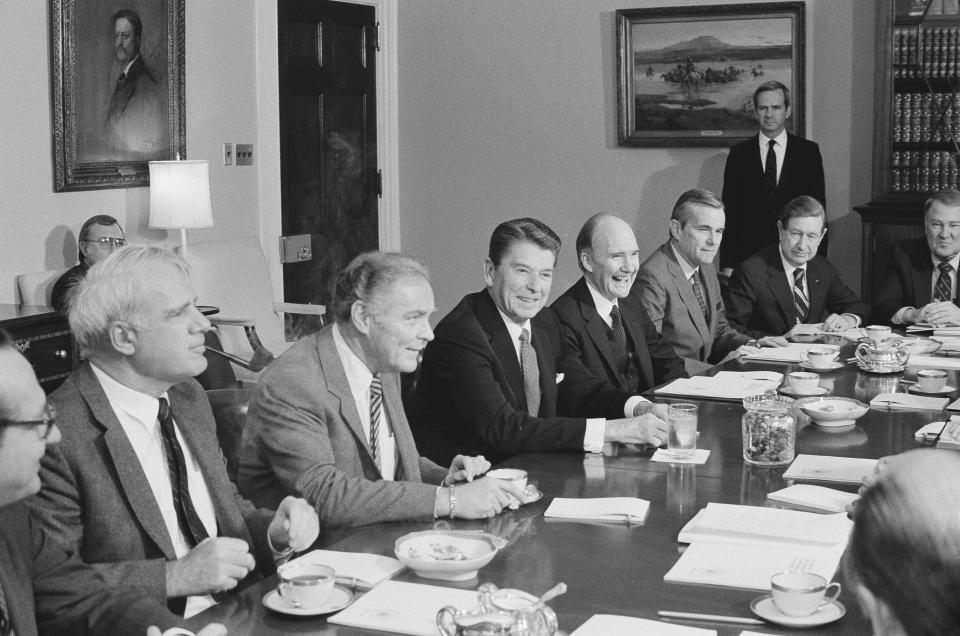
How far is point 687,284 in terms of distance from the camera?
5.00 m

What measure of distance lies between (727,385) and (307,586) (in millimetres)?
2283

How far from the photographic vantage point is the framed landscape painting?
7656mm

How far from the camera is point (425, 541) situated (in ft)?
7.52

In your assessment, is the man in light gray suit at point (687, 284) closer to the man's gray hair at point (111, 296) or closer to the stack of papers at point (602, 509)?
the stack of papers at point (602, 509)

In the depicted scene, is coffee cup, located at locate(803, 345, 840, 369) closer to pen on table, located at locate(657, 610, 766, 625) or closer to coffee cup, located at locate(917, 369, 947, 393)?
coffee cup, located at locate(917, 369, 947, 393)

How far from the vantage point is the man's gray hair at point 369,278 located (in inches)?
113

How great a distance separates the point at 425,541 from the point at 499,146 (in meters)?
6.52

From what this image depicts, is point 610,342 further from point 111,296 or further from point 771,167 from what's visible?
point 771,167

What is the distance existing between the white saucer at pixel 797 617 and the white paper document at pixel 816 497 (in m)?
0.60

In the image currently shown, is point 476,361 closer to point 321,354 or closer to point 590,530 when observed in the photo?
point 321,354

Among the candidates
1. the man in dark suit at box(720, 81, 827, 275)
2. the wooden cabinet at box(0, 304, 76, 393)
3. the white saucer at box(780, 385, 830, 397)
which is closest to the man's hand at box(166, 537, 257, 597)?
the white saucer at box(780, 385, 830, 397)

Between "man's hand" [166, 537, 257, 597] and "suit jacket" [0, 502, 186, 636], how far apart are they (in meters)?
0.09

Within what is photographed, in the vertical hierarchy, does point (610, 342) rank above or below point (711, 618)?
above

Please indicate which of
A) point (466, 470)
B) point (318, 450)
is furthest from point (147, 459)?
point (466, 470)
